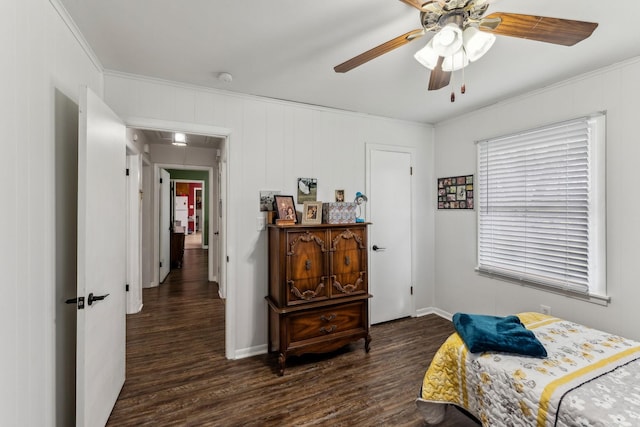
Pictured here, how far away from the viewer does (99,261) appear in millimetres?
1746

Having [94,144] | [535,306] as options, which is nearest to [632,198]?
[535,306]

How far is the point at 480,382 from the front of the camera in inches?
64.5

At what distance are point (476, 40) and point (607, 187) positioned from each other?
1898 millimetres

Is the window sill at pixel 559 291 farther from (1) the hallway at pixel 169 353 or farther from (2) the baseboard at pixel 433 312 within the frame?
(1) the hallway at pixel 169 353

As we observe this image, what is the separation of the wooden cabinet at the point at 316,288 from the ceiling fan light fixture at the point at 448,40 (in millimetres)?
1670

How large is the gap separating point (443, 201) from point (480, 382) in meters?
2.53

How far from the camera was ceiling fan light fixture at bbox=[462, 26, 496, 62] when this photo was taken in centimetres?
139

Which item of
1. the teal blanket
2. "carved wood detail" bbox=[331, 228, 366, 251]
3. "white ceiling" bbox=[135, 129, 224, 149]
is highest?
"white ceiling" bbox=[135, 129, 224, 149]

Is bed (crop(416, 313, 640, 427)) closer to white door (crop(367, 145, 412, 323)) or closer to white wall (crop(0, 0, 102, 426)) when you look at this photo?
white door (crop(367, 145, 412, 323))

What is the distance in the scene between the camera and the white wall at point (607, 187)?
2.20 meters

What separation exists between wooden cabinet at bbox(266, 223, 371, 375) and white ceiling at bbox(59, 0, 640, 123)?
1.32 m

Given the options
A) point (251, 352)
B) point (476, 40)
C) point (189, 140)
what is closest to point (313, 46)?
point (476, 40)

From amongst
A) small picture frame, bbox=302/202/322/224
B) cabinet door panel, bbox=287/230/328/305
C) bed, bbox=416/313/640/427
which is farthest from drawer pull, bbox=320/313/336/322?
bed, bbox=416/313/640/427

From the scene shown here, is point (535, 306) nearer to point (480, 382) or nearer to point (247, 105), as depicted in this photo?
point (480, 382)
